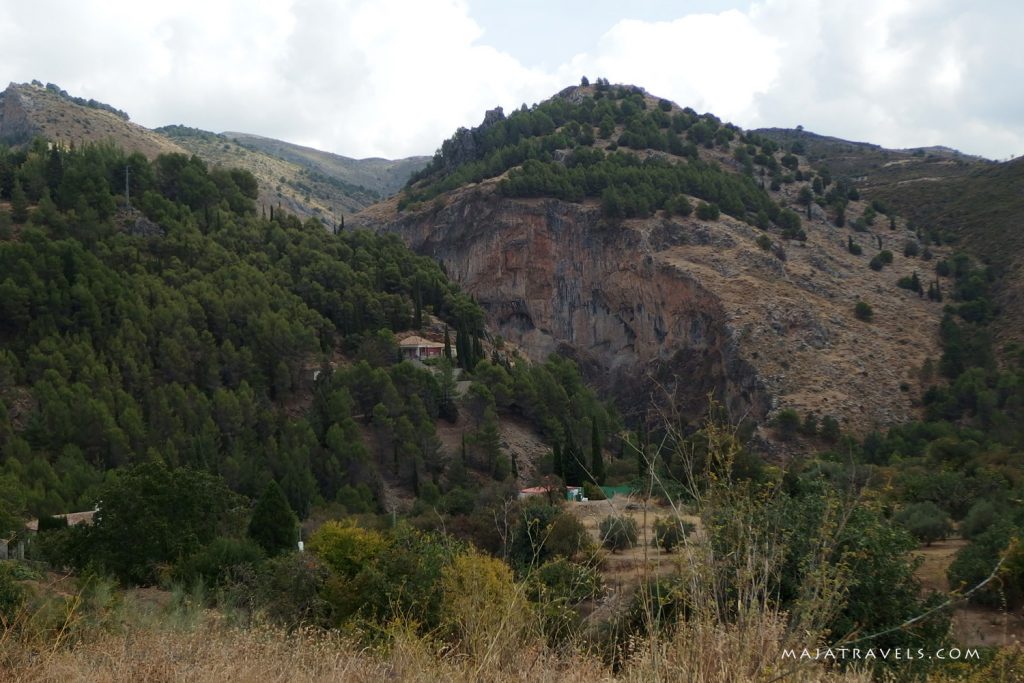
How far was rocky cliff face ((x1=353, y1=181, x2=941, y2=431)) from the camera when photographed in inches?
2079

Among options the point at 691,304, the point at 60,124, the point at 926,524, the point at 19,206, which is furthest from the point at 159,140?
the point at 926,524

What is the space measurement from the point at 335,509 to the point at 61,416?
10832 millimetres

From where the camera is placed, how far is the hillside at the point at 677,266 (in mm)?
53875

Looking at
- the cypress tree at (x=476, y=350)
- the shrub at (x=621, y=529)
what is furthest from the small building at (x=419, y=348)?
the shrub at (x=621, y=529)

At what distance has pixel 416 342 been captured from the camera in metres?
46.7

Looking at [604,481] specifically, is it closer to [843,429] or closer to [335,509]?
[335,509]

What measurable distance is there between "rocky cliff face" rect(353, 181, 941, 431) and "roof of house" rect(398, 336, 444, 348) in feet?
37.0

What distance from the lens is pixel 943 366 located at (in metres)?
51.8

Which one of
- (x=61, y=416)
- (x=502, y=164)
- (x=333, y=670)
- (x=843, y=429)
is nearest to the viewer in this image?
(x=333, y=670)

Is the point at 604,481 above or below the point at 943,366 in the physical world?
below

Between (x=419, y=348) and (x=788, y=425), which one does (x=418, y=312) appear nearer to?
(x=419, y=348)

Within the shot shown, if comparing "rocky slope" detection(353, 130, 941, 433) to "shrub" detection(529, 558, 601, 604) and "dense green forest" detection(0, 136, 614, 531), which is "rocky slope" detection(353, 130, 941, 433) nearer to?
"dense green forest" detection(0, 136, 614, 531)

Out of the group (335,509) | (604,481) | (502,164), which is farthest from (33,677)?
(502,164)

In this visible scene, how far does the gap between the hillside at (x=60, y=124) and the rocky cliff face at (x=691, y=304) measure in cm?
3302
